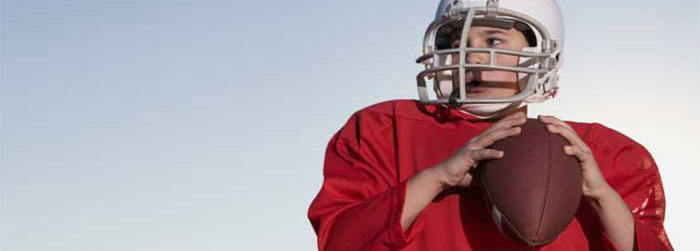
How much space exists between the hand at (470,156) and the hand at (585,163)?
10 centimetres

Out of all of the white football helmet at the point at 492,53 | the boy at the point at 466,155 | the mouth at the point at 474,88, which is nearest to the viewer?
the boy at the point at 466,155

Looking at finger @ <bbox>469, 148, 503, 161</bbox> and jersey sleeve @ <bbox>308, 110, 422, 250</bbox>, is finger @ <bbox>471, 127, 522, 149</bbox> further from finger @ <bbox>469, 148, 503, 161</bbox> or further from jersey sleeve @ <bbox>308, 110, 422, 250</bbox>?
jersey sleeve @ <bbox>308, 110, 422, 250</bbox>

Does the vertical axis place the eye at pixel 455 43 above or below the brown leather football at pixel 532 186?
above

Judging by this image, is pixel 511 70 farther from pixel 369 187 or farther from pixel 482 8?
pixel 369 187

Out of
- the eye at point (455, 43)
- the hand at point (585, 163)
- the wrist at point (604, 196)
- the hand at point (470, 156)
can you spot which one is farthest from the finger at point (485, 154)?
the eye at point (455, 43)

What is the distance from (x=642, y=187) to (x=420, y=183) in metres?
0.69

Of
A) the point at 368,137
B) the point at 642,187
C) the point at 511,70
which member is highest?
the point at 511,70

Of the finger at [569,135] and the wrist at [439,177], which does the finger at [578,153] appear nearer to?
the finger at [569,135]

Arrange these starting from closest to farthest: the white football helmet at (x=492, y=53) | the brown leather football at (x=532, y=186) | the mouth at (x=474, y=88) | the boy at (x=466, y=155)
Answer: the brown leather football at (x=532, y=186) < the boy at (x=466, y=155) < the white football helmet at (x=492, y=53) < the mouth at (x=474, y=88)

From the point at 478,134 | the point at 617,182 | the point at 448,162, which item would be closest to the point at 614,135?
the point at 617,182

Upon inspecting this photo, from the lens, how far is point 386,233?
2.53 m

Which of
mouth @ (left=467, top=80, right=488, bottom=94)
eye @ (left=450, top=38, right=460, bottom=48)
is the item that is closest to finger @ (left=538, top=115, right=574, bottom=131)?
mouth @ (left=467, top=80, right=488, bottom=94)

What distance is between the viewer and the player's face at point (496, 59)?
107 inches

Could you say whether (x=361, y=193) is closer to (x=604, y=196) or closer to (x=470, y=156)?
(x=470, y=156)
